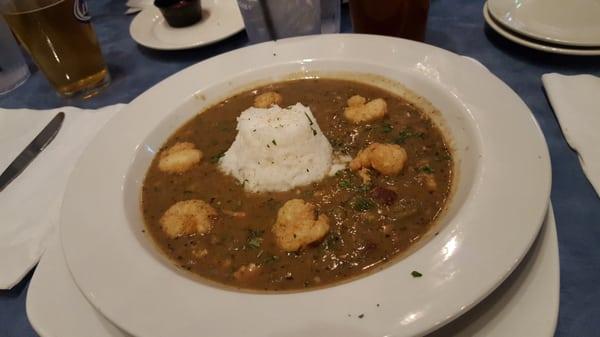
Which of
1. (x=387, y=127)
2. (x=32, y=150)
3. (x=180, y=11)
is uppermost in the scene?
(x=180, y=11)

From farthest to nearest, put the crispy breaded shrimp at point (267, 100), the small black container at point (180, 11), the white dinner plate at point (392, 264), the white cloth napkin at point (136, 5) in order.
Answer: the white cloth napkin at point (136, 5) < the small black container at point (180, 11) < the crispy breaded shrimp at point (267, 100) < the white dinner plate at point (392, 264)

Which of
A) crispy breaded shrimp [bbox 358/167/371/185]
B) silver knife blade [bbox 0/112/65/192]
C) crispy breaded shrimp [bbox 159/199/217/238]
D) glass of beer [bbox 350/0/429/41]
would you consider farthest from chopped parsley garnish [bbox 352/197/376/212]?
silver knife blade [bbox 0/112/65/192]

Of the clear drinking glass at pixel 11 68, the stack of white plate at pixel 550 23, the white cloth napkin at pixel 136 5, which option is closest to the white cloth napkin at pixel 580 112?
the stack of white plate at pixel 550 23

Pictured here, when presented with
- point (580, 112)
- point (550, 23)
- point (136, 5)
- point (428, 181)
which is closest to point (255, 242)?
point (428, 181)

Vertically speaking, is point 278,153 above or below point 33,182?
below

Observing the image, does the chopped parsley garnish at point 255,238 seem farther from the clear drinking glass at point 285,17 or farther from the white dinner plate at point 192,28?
the white dinner plate at point 192,28

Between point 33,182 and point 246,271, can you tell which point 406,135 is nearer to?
point 246,271
